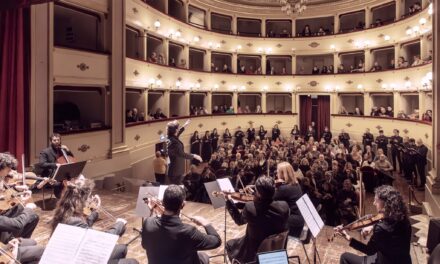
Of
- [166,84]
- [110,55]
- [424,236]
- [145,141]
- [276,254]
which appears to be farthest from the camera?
[166,84]

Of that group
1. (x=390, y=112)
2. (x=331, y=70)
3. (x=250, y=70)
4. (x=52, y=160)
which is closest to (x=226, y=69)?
(x=250, y=70)

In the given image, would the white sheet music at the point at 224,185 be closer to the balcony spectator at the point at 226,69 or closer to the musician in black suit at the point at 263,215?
the musician in black suit at the point at 263,215

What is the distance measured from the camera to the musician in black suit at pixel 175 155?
6770 mm

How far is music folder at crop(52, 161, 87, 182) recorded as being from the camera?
19.7 feet

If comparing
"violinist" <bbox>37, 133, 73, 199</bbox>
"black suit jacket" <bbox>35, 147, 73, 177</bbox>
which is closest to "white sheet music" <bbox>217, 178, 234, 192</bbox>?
"violinist" <bbox>37, 133, 73, 199</bbox>

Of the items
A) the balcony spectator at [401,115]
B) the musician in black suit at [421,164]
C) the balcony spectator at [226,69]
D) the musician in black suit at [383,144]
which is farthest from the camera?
the balcony spectator at [226,69]

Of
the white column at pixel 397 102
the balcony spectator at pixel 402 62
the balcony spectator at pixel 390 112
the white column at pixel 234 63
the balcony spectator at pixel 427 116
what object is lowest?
the balcony spectator at pixel 427 116

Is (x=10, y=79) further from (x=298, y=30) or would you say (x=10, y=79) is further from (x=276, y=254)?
(x=298, y=30)

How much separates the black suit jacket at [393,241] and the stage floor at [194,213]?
160cm

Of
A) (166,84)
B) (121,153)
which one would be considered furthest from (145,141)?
(166,84)

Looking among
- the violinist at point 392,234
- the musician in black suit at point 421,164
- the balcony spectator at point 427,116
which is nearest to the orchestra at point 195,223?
the violinist at point 392,234

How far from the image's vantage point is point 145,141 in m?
13.8

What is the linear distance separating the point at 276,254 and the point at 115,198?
590 cm

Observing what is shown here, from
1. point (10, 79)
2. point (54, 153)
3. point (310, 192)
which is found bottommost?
point (310, 192)
